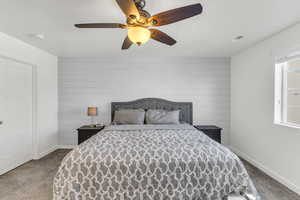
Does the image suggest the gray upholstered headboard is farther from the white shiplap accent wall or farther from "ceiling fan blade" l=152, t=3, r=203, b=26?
"ceiling fan blade" l=152, t=3, r=203, b=26

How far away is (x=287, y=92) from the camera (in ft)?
8.54

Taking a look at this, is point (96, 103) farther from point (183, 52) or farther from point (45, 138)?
point (183, 52)

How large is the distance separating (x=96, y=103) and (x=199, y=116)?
2.69 m

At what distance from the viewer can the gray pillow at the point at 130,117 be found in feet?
11.2

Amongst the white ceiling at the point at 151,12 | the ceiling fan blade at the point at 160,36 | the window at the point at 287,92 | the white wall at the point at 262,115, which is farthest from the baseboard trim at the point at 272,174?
the ceiling fan blade at the point at 160,36

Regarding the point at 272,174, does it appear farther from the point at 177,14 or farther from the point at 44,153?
the point at 44,153

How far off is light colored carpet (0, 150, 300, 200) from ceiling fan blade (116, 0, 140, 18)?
8.12ft

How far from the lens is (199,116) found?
4039mm

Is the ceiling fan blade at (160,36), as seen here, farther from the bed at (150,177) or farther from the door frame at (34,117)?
the door frame at (34,117)

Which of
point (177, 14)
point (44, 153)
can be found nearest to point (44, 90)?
point (44, 153)

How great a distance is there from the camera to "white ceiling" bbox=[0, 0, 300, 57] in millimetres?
1792

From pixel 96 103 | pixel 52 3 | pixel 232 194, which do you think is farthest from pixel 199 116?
pixel 52 3

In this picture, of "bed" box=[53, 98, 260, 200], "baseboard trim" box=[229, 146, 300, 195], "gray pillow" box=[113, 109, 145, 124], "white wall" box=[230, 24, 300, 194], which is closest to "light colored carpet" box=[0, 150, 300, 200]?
"baseboard trim" box=[229, 146, 300, 195]

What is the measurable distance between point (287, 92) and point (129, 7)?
9.37ft
